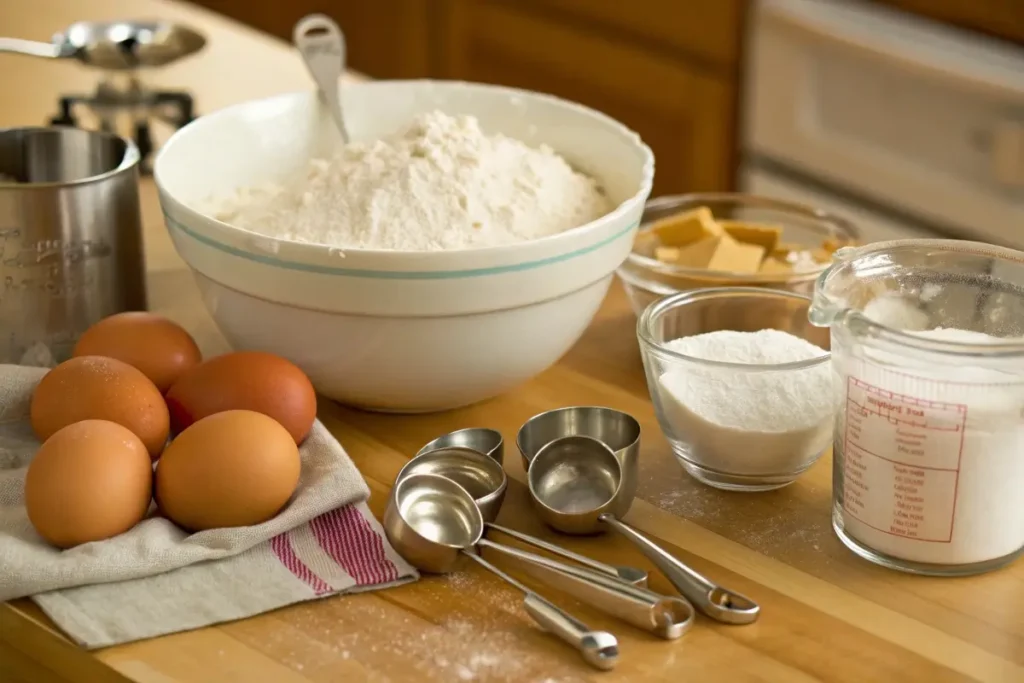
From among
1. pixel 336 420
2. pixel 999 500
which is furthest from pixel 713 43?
pixel 999 500

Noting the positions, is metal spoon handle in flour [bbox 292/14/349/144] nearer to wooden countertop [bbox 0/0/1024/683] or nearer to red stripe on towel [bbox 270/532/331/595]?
wooden countertop [bbox 0/0/1024/683]

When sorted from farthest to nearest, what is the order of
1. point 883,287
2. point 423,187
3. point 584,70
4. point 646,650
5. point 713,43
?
1. point 584,70
2. point 713,43
3. point 423,187
4. point 883,287
5. point 646,650

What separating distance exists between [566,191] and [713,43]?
1.55m

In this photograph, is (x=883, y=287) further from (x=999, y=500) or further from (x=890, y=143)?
(x=890, y=143)

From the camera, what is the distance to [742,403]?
1034 millimetres

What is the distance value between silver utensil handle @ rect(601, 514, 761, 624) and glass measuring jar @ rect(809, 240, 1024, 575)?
13 centimetres

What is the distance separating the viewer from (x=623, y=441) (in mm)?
1100

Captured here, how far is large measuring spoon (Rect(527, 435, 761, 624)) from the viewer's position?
0.91 meters

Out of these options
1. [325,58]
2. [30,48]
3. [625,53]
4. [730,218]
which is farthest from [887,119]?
[30,48]

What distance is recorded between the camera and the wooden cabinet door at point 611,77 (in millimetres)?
2781

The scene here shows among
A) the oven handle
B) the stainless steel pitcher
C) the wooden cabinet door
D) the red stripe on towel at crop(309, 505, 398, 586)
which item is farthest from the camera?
the wooden cabinet door

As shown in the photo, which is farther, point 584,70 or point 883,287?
point 584,70

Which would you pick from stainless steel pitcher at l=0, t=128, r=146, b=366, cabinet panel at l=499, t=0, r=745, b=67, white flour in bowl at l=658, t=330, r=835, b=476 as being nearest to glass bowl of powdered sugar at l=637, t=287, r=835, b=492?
white flour in bowl at l=658, t=330, r=835, b=476

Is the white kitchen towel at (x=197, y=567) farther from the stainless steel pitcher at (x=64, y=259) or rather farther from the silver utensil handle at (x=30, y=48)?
the silver utensil handle at (x=30, y=48)
